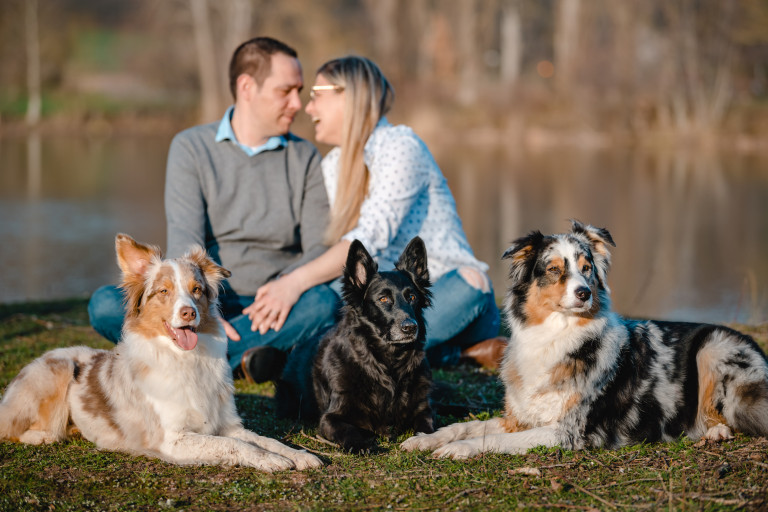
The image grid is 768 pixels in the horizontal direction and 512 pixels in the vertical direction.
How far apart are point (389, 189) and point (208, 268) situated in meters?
1.68

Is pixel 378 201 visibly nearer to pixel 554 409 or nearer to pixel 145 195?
pixel 554 409

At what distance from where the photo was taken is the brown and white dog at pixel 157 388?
4012mm

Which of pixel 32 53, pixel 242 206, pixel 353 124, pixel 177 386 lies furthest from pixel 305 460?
pixel 32 53

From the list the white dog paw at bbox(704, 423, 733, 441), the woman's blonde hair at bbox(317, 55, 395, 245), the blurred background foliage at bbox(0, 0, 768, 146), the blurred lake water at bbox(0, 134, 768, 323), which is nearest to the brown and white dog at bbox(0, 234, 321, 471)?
the woman's blonde hair at bbox(317, 55, 395, 245)

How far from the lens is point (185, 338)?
407 centimetres

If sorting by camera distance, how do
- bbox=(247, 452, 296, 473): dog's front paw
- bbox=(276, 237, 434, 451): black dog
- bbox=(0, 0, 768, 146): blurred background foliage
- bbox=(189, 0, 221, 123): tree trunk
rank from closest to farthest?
bbox=(247, 452, 296, 473): dog's front paw, bbox=(276, 237, 434, 451): black dog, bbox=(0, 0, 768, 146): blurred background foliage, bbox=(189, 0, 221, 123): tree trunk

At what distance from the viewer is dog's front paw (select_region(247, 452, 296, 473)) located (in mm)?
3920

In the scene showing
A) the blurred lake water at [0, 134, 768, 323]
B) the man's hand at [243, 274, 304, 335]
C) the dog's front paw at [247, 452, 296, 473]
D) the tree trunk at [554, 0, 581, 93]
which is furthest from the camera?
the tree trunk at [554, 0, 581, 93]

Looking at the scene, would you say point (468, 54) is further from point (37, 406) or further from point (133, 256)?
point (37, 406)

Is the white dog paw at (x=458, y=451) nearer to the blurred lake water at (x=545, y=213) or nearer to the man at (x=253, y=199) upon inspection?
the man at (x=253, y=199)

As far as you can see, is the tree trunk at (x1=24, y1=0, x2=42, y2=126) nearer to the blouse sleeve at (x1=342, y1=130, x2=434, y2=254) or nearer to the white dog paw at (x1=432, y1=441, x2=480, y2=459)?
the blouse sleeve at (x1=342, y1=130, x2=434, y2=254)

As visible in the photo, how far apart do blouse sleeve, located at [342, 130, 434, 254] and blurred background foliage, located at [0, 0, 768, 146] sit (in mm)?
20622

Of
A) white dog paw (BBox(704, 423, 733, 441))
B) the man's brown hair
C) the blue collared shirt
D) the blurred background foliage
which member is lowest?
white dog paw (BBox(704, 423, 733, 441))

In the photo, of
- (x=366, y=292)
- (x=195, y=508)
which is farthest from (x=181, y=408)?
(x=366, y=292)
